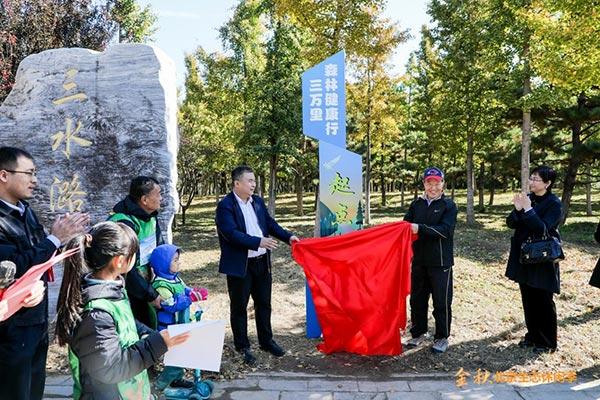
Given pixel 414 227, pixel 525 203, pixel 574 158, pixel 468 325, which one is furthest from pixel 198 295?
pixel 574 158

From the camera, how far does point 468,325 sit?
5953mm

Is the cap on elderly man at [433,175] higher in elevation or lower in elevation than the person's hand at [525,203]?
higher

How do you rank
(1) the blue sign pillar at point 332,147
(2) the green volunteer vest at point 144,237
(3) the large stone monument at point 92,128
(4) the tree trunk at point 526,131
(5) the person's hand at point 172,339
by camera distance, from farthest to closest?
(4) the tree trunk at point 526,131
(1) the blue sign pillar at point 332,147
(3) the large stone monument at point 92,128
(2) the green volunteer vest at point 144,237
(5) the person's hand at point 172,339

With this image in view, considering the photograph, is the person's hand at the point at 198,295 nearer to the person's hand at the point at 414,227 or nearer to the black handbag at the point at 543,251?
the person's hand at the point at 414,227

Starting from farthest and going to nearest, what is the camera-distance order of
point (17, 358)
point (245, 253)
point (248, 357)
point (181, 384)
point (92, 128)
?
point (92, 128), point (248, 357), point (245, 253), point (181, 384), point (17, 358)

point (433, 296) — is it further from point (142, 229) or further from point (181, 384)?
point (142, 229)

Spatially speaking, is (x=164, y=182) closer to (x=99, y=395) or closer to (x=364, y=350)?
(x=364, y=350)

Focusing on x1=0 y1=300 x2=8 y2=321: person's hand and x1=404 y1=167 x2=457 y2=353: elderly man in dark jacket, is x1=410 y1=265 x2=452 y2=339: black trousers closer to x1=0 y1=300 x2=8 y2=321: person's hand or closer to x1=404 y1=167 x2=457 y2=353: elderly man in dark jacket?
x1=404 y1=167 x2=457 y2=353: elderly man in dark jacket

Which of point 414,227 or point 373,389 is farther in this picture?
point 414,227

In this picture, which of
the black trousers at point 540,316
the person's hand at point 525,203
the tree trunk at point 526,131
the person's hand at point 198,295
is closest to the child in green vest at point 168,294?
the person's hand at point 198,295

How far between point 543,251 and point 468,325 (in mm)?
1694

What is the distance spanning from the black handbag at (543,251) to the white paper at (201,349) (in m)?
3.64

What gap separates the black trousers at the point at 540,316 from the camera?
4871mm

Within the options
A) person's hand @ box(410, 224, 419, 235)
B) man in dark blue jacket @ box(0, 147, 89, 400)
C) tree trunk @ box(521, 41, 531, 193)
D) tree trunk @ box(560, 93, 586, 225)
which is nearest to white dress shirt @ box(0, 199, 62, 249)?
man in dark blue jacket @ box(0, 147, 89, 400)
